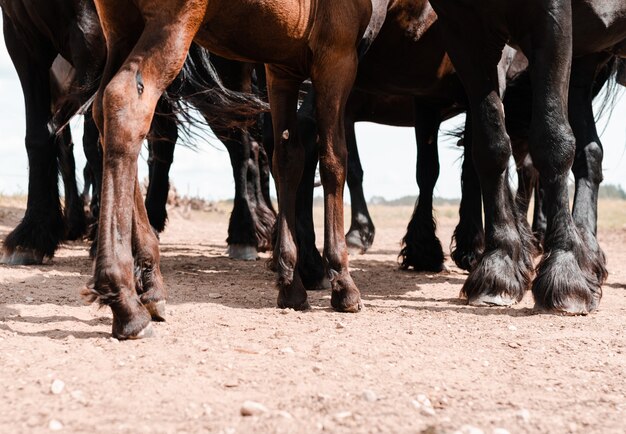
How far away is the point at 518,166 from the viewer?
8.53 meters

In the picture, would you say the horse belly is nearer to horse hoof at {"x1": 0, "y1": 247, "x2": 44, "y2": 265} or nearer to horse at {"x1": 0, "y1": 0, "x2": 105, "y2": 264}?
horse at {"x1": 0, "y1": 0, "x2": 105, "y2": 264}

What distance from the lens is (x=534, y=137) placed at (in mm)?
4566

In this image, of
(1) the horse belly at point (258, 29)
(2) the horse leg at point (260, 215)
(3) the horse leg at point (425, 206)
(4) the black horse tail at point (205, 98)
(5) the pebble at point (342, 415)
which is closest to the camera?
(5) the pebble at point (342, 415)

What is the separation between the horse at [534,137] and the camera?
4.45m

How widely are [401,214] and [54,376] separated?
15.3 m

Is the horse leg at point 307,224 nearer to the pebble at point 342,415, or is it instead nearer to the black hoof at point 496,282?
the black hoof at point 496,282

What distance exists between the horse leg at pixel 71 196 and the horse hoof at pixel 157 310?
4853mm

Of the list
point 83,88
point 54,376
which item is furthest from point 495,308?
point 83,88

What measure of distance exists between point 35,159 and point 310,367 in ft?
12.6

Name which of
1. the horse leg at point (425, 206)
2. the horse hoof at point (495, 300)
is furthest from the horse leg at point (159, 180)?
the horse hoof at point (495, 300)

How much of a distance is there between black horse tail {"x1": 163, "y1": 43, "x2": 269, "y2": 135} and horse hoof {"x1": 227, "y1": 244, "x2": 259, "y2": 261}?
50.7 inches

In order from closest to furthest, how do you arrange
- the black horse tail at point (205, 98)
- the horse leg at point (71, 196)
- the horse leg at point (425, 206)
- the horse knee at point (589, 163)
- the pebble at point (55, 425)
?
the pebble at point (55, 425), the horse knee at point (589, 163), the black horse tail at point (205, 98), the horse leg at point (425, 206), the horse leg at point (71, 196)

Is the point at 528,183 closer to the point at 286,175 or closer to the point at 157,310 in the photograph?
the point at 286,175

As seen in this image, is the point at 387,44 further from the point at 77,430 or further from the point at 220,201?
the point at 220,201
